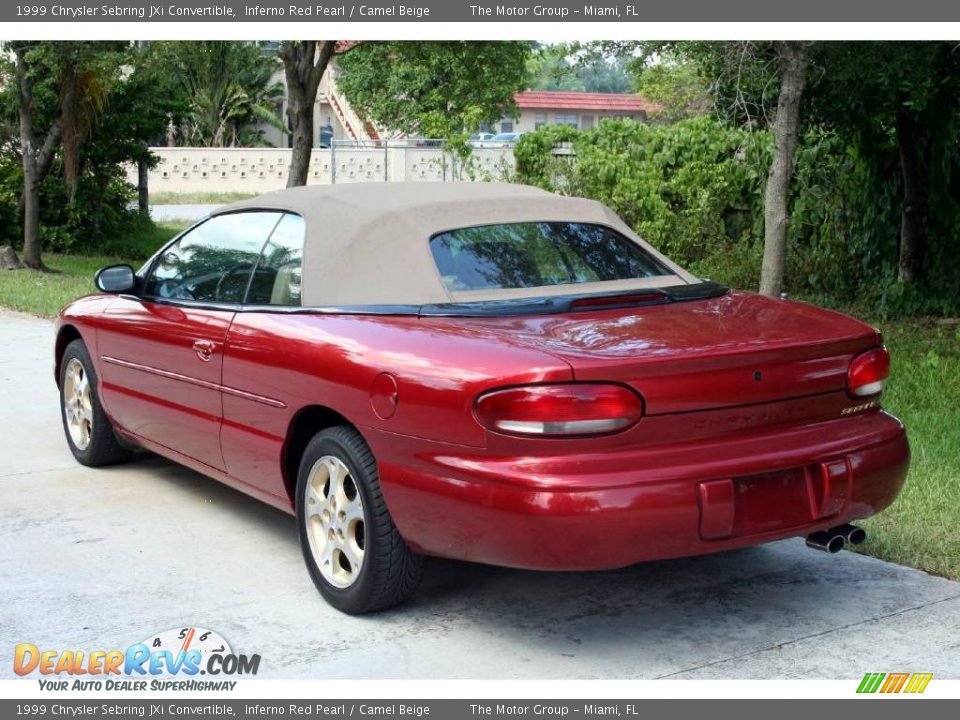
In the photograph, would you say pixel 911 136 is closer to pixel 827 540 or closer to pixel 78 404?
pixel 78 404

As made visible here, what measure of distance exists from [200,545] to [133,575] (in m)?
0.46

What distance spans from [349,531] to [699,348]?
1422 millimetres

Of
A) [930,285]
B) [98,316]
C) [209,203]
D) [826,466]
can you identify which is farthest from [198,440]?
[209,203]

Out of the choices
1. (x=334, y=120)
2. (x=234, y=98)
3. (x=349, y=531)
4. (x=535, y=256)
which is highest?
(x=234, y=98)

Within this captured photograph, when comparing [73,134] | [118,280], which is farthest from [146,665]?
[73,134]

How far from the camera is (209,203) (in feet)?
125

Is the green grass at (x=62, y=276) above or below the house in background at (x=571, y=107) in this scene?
below

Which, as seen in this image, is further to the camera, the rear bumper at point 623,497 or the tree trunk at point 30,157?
the tree trunk at point 30,157

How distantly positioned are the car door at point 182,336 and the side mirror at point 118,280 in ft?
0.21

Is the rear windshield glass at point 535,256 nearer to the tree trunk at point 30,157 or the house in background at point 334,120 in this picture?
the tree trunk at point 30,157

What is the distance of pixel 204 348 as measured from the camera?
18.1ft

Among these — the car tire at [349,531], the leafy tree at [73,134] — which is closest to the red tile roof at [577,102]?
the leafy tree at [73,134]

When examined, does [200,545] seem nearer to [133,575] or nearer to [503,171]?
[133,575]

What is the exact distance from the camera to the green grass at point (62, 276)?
14.5 metres
